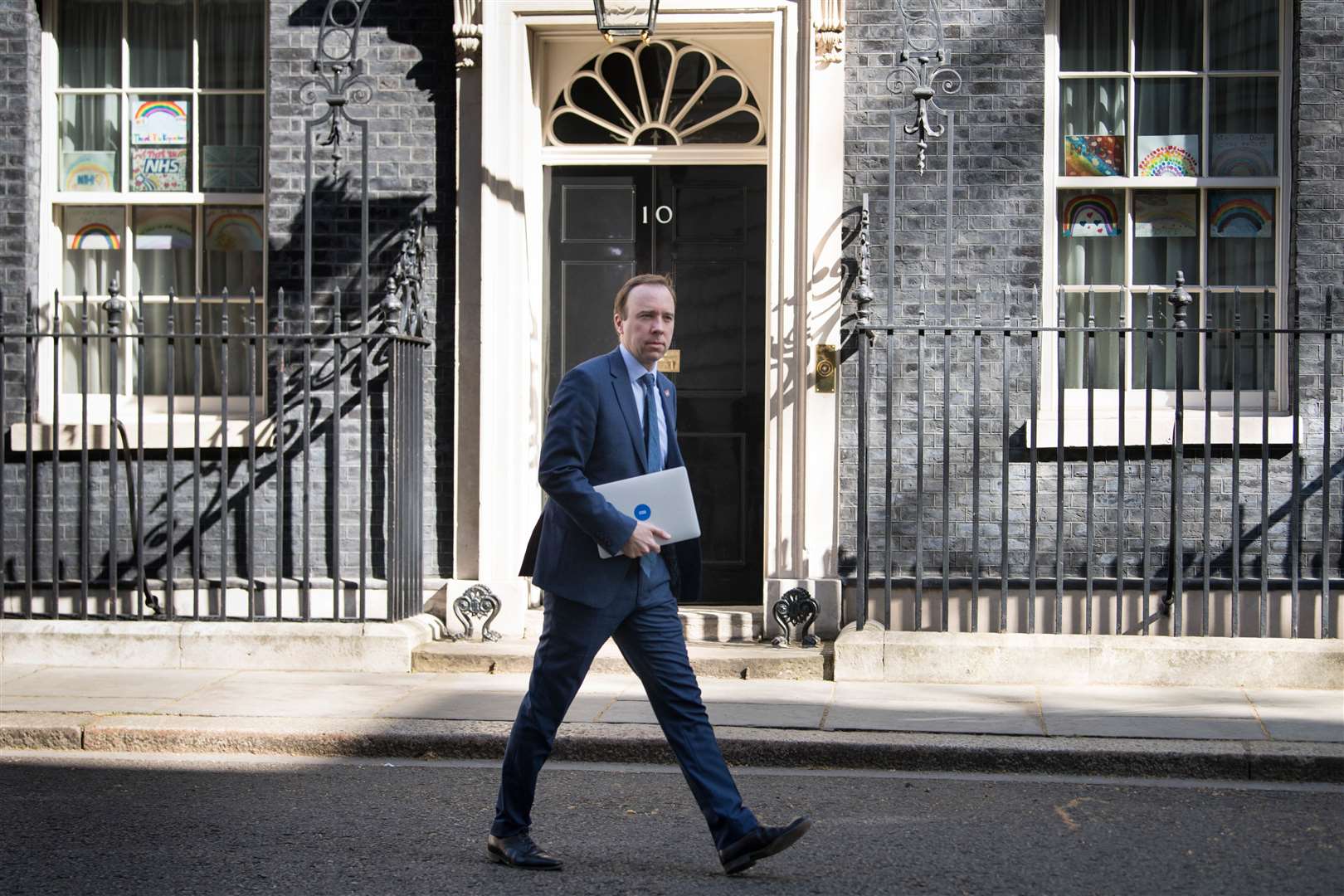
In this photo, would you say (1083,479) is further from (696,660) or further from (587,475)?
(587,475)

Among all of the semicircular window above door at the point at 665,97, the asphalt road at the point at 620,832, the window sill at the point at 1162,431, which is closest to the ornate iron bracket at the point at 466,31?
the semicircular window above door at the point at 665,97

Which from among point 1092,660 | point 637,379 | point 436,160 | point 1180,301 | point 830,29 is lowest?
point 1092,660

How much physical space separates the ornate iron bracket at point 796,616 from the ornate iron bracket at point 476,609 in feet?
5.19

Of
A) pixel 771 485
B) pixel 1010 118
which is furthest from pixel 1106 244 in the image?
pixel 771 485

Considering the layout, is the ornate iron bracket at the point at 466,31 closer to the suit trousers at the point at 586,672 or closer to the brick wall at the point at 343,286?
the brick wall at the point at 343,286

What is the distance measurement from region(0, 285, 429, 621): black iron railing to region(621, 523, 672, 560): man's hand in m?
4.01

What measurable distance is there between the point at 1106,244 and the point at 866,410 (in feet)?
6.21

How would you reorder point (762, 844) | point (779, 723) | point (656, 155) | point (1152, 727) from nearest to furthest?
1. point (762, 844)
2. point (1152, 727)
3. point (779, 723)
4. point (656, 155)

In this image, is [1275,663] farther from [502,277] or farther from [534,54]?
[534,54]

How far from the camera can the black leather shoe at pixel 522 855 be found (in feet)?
16.4

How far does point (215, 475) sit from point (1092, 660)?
5.00m

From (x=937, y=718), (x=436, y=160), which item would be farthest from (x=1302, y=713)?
(x=436, y=160)

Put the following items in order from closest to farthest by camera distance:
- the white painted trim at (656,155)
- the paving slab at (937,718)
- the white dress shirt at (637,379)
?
the white dress shirt at (637,379) → the paving slab at (937,718) → the white painted trim at (656,155)

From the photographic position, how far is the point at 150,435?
9.23m
